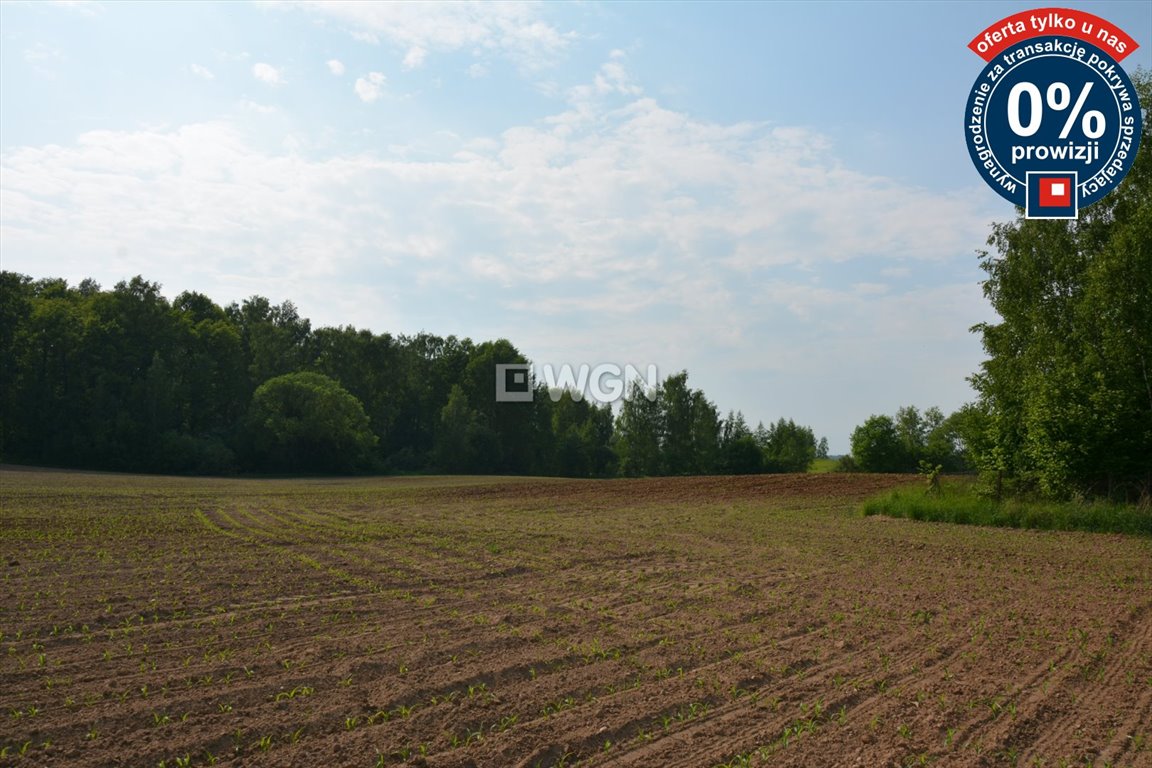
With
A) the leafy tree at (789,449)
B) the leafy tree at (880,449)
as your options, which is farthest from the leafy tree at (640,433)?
the leafy tree at (880,449)

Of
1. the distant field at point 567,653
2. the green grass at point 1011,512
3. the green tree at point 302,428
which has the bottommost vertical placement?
the distant field at point 567,653

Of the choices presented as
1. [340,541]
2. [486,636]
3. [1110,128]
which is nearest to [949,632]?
[486,636]

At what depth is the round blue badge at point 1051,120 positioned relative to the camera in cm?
1709

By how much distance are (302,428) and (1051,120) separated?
5451 cm

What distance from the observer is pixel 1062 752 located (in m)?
5.45

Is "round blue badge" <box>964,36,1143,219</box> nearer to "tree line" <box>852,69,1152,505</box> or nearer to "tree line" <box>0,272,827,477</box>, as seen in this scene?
"tree line" <box>852,69,1152,505</box>

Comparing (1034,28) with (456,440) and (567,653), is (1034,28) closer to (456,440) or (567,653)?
(567,653)

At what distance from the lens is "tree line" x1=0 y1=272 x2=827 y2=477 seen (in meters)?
60.1

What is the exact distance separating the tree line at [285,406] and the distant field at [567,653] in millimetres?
46312

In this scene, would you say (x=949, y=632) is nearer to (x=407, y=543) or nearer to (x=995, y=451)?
(x=407, y=543)

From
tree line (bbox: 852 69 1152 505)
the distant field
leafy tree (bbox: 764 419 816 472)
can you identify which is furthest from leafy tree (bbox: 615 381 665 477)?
the distant field

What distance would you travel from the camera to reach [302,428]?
6112 cm

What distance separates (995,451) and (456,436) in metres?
52.8

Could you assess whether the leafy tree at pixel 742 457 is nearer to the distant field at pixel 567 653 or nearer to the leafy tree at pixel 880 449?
the leafy tree at pixel 880 449
